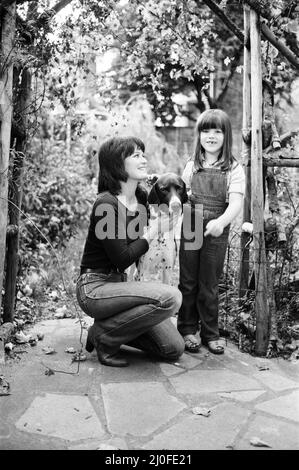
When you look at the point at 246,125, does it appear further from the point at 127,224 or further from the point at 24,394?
the point at 24,394

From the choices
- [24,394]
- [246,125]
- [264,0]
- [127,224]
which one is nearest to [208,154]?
A: [246,125]

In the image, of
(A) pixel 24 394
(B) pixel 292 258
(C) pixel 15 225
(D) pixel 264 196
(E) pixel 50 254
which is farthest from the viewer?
(E) pixel 50 254

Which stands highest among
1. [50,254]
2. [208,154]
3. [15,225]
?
[208,154]

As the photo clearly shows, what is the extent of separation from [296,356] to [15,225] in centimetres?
221

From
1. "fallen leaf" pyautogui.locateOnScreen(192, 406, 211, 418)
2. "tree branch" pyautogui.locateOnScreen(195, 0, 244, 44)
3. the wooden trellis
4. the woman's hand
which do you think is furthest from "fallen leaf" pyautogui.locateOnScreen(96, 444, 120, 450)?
"tree branch" pyautogui.locateOnScreen(195, 0, 244, 44)

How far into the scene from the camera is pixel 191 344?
3428mm

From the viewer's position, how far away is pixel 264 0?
10.8ft

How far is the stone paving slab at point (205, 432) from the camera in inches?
84.4

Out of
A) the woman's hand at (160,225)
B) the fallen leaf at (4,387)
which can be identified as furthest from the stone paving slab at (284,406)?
the fallen leaf at (4,387)

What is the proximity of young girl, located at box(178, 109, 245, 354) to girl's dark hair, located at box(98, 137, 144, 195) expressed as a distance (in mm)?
→ 558

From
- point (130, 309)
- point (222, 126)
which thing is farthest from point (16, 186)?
A: point (222, 126)

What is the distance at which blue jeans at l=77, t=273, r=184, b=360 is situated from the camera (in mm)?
2965

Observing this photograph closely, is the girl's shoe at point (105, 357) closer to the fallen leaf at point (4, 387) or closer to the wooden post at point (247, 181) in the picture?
the fallen leaf at point (4, 387)

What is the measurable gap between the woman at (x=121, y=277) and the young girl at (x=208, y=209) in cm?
34
